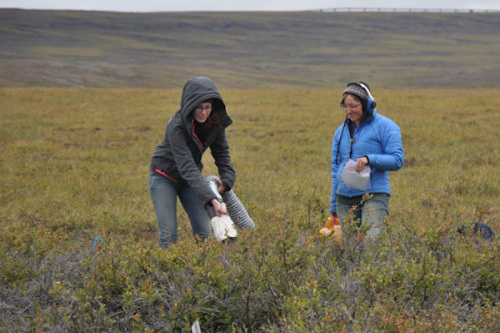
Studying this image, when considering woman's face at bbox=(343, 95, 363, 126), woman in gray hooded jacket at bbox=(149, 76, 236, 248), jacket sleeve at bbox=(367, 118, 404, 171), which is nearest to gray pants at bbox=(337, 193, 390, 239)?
jacket sleeve at bbox=(367, 118, 404, 171)

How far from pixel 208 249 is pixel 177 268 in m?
0.29

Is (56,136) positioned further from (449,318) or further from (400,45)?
(400,45)

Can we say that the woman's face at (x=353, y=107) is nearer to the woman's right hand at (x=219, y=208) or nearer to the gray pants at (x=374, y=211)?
the gray pants at (x=374, y=211)

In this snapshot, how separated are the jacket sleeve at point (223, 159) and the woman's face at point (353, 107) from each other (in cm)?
121

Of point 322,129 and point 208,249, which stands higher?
point 208,249

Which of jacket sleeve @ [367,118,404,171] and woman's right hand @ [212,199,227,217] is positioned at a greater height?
jacket sleeve @ [367,118,404,171]

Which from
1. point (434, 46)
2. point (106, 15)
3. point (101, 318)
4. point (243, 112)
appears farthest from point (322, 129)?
point (106, 15)

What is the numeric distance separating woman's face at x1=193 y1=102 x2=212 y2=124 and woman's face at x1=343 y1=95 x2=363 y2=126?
1.30 meters

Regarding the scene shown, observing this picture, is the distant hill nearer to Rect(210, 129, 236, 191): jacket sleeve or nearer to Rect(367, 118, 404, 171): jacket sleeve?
Rect(210, 129, 236, 191): jacket sleeve

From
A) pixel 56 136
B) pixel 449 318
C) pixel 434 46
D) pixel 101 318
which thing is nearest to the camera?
pixel 449 318

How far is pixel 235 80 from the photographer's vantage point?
58.2 meters

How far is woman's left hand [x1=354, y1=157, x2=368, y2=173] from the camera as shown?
4.88m

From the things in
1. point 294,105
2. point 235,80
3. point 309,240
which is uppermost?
point 309,240

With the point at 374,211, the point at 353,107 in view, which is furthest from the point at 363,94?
the point at 374,211
